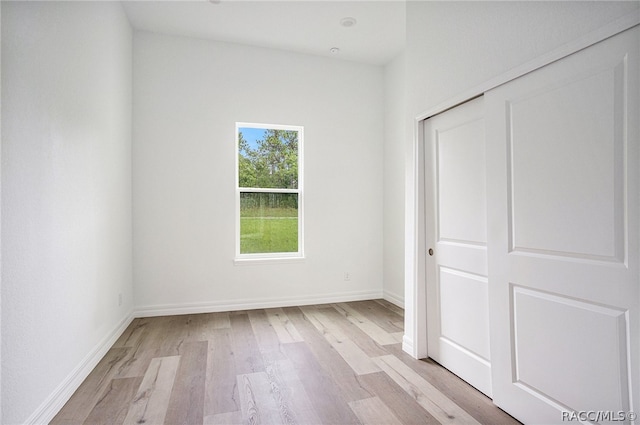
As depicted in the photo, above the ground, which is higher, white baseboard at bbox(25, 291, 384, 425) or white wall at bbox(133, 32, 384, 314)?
white wall at bbox(133, 32, 384, 314)

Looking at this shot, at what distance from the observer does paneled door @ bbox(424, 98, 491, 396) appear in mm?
2209

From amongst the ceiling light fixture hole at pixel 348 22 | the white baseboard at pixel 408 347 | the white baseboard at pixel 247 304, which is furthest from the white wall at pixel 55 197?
the white baseboard at pixel 408 347

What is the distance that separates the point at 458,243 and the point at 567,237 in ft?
2.62

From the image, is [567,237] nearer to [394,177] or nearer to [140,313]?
[394,177]

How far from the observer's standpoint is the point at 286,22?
Result: 3562 millimetres

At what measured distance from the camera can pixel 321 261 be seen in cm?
438

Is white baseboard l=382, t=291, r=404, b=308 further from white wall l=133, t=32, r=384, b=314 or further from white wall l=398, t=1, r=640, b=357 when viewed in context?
white wall l=398, t=1, r=640, b=357

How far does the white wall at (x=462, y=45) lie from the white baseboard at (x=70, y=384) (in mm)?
2449

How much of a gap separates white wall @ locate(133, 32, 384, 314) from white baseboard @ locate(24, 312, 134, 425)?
0.97 m

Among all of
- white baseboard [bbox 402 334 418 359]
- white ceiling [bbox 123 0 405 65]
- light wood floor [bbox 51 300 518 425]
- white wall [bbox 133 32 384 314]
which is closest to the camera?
light wood floor [bbox 51 300 518 425]

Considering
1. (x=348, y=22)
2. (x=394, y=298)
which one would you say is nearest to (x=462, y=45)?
(x=348, y=22)

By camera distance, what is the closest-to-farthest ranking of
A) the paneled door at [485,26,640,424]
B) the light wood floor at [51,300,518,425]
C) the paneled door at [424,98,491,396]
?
the paneled door at [485,26,640,424] → the light wood floor at [51,300,518,425] → the paneled door at [424,98,491,396]

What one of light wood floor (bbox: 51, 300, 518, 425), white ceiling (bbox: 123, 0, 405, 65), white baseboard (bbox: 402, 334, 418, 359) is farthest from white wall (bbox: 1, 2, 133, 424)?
white baseboard (bbox: 402, 334, 418, 359)

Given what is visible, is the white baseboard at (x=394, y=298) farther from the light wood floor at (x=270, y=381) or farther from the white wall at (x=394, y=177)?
Answer: the light wood floor at (x=270, y=381)
